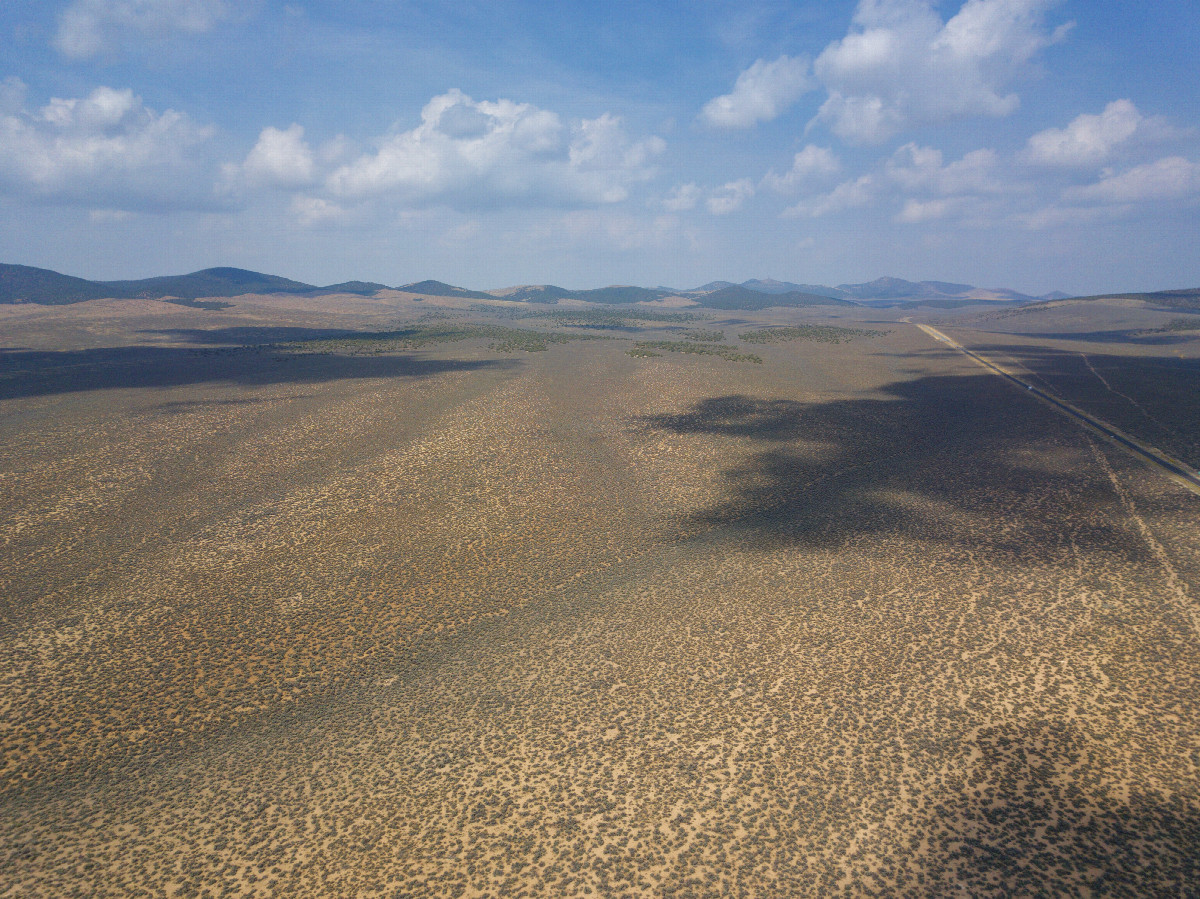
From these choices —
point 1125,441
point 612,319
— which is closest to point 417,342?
point 1125,441

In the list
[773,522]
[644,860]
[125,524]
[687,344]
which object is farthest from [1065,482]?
[687,344]

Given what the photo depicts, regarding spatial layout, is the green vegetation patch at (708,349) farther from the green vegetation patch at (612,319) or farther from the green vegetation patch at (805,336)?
the green vegetation patch at (612,319)

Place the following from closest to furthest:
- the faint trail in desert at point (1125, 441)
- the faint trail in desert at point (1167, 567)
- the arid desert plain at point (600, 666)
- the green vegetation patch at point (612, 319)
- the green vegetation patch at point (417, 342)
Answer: the arid desert plain at point (600, 666)
the faint trail in desert at point (1167, 567)
the faint trail in desert at point (1125, 441)
the green vegetation patch at point (417, 342)
the green vegetation patch at point (612, 319)

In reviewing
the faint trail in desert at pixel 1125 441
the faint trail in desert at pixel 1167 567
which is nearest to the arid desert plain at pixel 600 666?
the faint trail in desert at pixel 1167 567

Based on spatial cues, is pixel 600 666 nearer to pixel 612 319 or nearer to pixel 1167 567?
pixel 1167 567

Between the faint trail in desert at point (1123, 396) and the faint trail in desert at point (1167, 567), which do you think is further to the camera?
the faint trail in desert at point (1123, 396)

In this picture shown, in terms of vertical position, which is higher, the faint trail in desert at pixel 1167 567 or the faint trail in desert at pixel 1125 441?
the faint trail in desert at pixel 1125 441

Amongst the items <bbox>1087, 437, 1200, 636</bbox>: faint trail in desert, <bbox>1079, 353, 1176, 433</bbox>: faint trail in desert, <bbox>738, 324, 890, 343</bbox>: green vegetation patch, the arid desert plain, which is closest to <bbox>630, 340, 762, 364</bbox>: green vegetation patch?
<bbox>738, 324, 890, 343</bbox>: green vegetation patch
